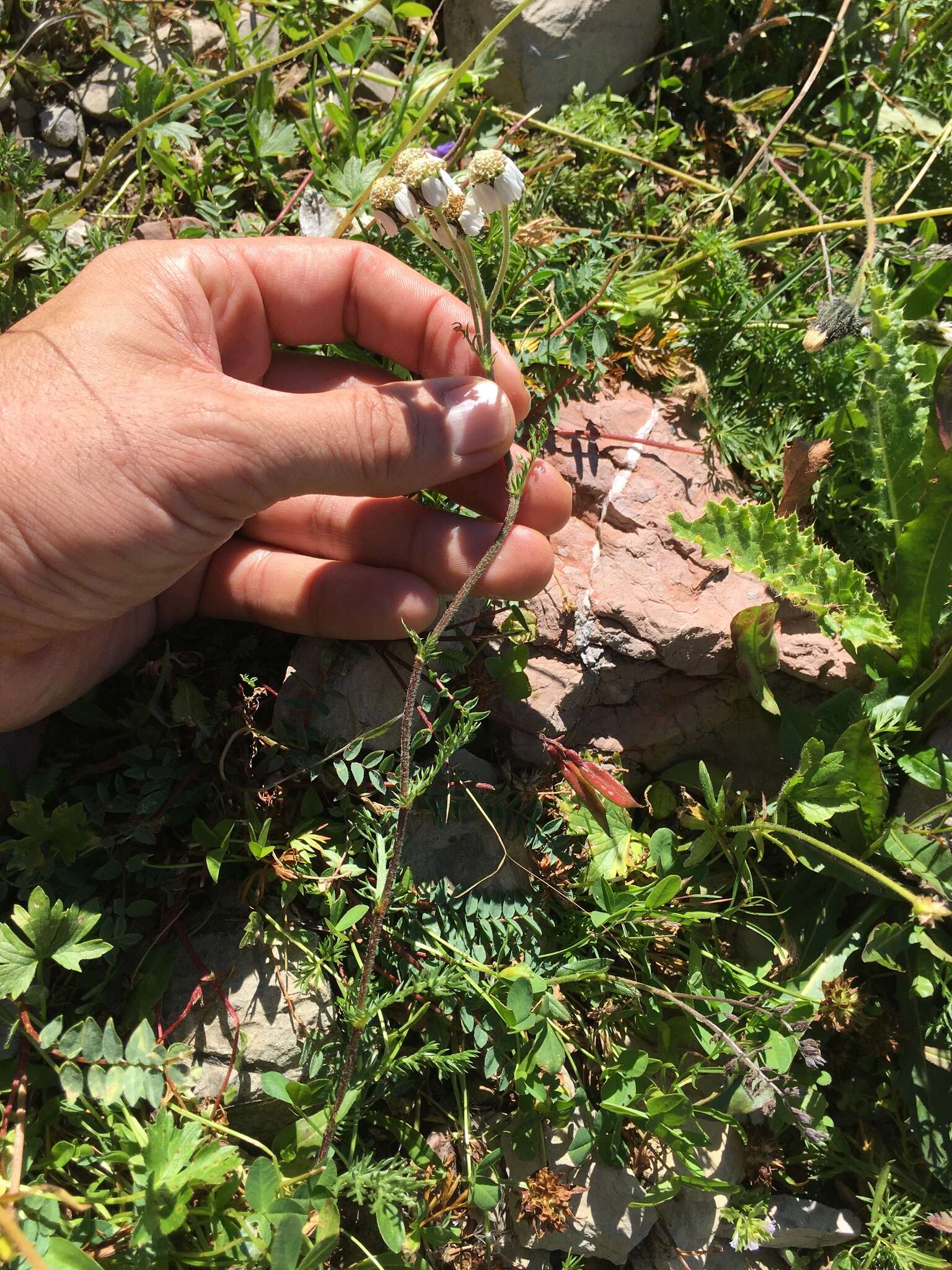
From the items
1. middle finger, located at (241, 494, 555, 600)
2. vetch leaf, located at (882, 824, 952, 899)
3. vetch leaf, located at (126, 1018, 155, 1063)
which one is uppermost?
middle finger, located at (241, 494, 555, 600)

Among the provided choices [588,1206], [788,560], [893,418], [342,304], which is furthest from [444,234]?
[588,1206]

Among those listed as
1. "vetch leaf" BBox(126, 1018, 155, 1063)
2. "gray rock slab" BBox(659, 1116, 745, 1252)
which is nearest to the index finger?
"vetch leaf" BBox(126, 1018, 155, 1063)

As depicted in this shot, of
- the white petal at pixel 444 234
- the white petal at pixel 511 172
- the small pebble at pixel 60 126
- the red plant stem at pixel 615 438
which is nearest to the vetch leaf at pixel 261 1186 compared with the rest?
the white petal at pixel 444 234

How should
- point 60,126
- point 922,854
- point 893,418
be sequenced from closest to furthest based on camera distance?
point 922,854
point 893,418
point 60,126

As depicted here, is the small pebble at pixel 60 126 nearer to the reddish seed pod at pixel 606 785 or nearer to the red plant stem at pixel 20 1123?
the reddish seed pod at pixel 606 785

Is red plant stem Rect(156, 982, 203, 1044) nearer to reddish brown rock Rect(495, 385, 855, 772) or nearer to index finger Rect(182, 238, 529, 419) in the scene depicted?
reddish brown rock Rect(495, 385, 855, 772)

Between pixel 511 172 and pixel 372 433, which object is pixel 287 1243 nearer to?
pixel 372 433
